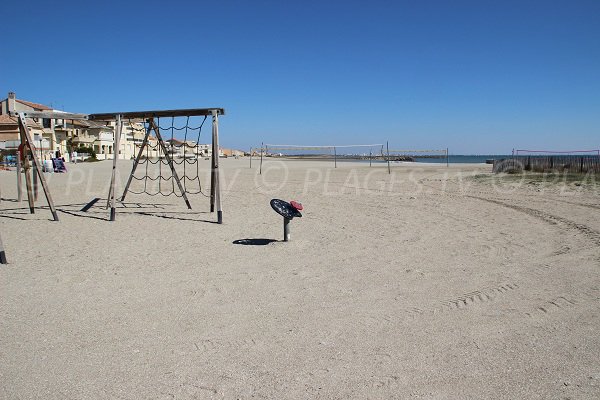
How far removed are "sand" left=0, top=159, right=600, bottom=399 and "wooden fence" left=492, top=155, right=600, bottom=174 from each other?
1454cm

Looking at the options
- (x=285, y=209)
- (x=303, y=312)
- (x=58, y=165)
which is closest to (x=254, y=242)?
(x=285, y=209)

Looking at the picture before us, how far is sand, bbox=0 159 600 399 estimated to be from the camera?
2908 mm

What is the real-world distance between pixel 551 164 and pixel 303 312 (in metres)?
22.6

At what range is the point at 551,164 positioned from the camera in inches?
898

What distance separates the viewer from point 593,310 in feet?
13.3

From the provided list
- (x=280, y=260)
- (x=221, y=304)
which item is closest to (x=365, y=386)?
(x=221, y=304)

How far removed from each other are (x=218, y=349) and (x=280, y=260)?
2758 mm

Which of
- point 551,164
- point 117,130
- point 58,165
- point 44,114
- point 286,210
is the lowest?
point 286,210

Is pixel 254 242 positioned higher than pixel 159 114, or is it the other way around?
pixel 159 114

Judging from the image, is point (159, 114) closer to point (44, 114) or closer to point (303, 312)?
point (44, 114)

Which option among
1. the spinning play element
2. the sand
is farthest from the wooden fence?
the spinning play element

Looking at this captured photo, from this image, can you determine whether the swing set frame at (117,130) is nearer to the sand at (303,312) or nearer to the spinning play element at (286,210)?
the sand at (303,312)

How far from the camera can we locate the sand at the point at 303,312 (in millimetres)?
2908

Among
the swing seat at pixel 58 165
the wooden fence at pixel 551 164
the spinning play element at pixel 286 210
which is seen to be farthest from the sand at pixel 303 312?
the swing seat at pixel 58 165
